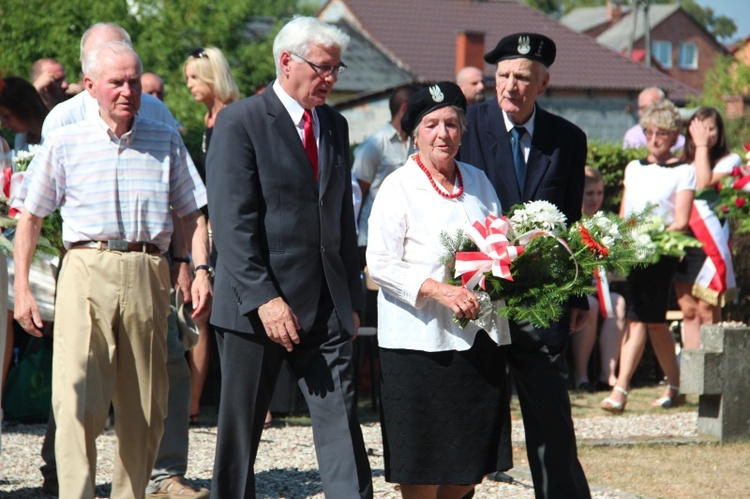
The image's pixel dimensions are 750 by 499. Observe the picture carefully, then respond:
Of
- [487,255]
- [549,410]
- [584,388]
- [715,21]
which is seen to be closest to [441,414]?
[549,410]

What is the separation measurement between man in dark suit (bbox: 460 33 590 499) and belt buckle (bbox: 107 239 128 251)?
5.64 feet

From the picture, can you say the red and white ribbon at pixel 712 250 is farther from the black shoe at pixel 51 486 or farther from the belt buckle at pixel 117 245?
the belt buckle at pixel 117 245

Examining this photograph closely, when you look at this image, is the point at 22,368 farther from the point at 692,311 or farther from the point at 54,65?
the point at 692,311

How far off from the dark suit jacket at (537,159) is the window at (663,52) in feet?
271

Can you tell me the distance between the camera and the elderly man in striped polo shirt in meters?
5.38

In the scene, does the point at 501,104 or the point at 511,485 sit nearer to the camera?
the point at 501,104

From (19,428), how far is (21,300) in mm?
3483

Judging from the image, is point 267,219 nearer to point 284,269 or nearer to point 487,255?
point 284,269

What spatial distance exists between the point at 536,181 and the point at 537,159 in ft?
0.35

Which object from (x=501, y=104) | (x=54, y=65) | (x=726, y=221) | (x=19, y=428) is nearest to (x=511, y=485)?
(x=501, y=104)

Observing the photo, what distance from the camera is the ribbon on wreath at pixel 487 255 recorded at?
4883mm

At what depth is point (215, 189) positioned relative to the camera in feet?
16.5

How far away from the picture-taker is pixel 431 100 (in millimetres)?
5188

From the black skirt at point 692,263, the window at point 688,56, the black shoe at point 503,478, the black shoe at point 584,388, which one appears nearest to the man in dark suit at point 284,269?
the black shoe at point 503,478
